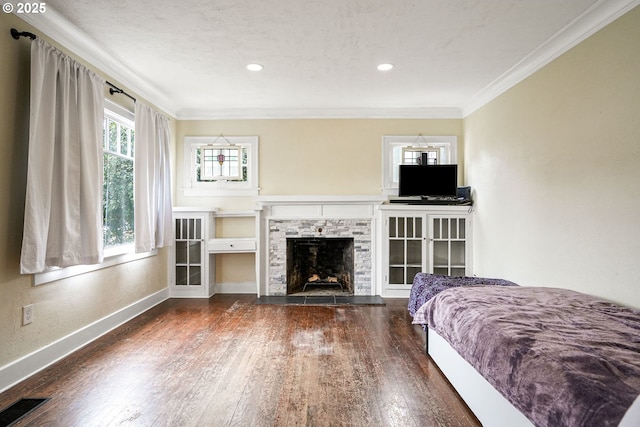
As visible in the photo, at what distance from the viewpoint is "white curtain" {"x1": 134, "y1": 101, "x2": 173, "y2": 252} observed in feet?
11.7

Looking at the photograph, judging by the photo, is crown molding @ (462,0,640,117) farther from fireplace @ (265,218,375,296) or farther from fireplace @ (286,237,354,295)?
fireplace @ (286,237,354,295)

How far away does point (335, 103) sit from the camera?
4.47 m

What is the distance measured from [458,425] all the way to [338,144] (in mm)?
3714

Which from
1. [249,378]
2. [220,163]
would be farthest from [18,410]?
[220,163]

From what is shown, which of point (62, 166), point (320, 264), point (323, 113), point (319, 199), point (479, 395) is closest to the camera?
point (479, 395)

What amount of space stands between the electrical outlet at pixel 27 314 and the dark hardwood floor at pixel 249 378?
386 millimetres

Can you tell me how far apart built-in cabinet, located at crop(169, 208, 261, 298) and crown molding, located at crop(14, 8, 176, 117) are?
1.61 meters

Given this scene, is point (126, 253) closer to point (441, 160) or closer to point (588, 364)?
point (588, 364)

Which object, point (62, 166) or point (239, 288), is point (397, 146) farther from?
point (62, 166)

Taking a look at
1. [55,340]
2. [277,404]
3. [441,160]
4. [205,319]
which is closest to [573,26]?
[441,160]

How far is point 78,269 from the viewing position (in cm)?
280

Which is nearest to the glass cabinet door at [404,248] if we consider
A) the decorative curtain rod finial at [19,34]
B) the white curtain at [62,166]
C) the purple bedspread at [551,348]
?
the purple bedspread at [551,348]

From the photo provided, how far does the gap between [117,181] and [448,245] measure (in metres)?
4.10

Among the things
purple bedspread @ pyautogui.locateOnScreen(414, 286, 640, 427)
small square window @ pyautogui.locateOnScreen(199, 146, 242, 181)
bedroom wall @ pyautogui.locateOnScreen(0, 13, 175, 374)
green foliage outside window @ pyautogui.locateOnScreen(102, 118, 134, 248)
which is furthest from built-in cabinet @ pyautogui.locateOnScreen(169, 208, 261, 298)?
purple bedspread @ pyautogui.locateOnScreen(414, 286, 640, 427)
